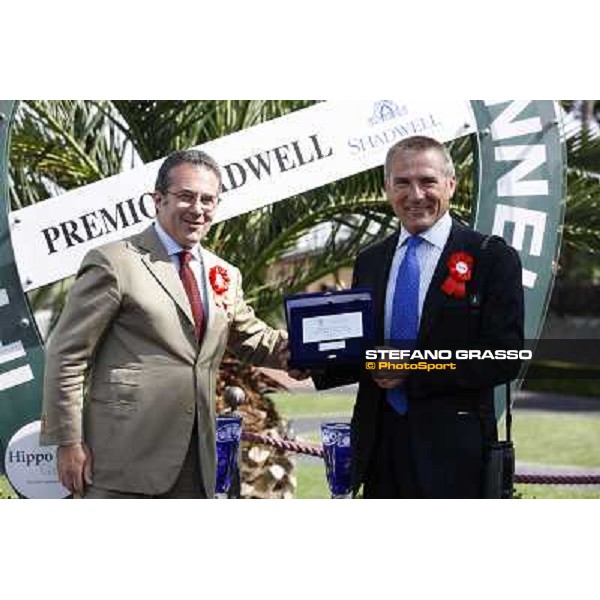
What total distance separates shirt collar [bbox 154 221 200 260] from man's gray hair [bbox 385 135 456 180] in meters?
0.85

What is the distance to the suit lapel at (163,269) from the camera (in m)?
5.20

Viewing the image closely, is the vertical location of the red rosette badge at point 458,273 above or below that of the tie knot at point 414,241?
below

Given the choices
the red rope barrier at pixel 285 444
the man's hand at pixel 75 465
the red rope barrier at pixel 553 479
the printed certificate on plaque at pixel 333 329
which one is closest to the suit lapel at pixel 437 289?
the printed certificate on plaque at pixel 333 329

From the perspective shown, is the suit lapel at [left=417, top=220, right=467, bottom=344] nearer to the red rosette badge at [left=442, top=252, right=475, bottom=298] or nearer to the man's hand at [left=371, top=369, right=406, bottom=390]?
the red rosette badge at [left=442, top=252, right=475, bottom=298]

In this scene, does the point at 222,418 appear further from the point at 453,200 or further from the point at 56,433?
the point at 453,200

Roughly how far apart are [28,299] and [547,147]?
2.24 meters

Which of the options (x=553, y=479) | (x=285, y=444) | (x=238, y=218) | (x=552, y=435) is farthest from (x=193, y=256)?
(x=552, y=435)

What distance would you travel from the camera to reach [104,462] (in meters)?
5.22

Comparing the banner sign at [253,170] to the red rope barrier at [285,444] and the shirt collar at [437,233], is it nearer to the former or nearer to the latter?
the shirt collar at [437,233]

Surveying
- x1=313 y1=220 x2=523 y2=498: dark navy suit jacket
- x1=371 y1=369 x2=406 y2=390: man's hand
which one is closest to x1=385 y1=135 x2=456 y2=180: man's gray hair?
x1=313 y1=220 x2=523 y2=498: dark navy suit jacket

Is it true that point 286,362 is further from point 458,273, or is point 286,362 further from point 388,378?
point 458,273

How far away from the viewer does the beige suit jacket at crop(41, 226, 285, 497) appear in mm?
5172

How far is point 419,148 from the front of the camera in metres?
5.36

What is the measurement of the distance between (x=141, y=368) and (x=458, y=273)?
1330 mm
